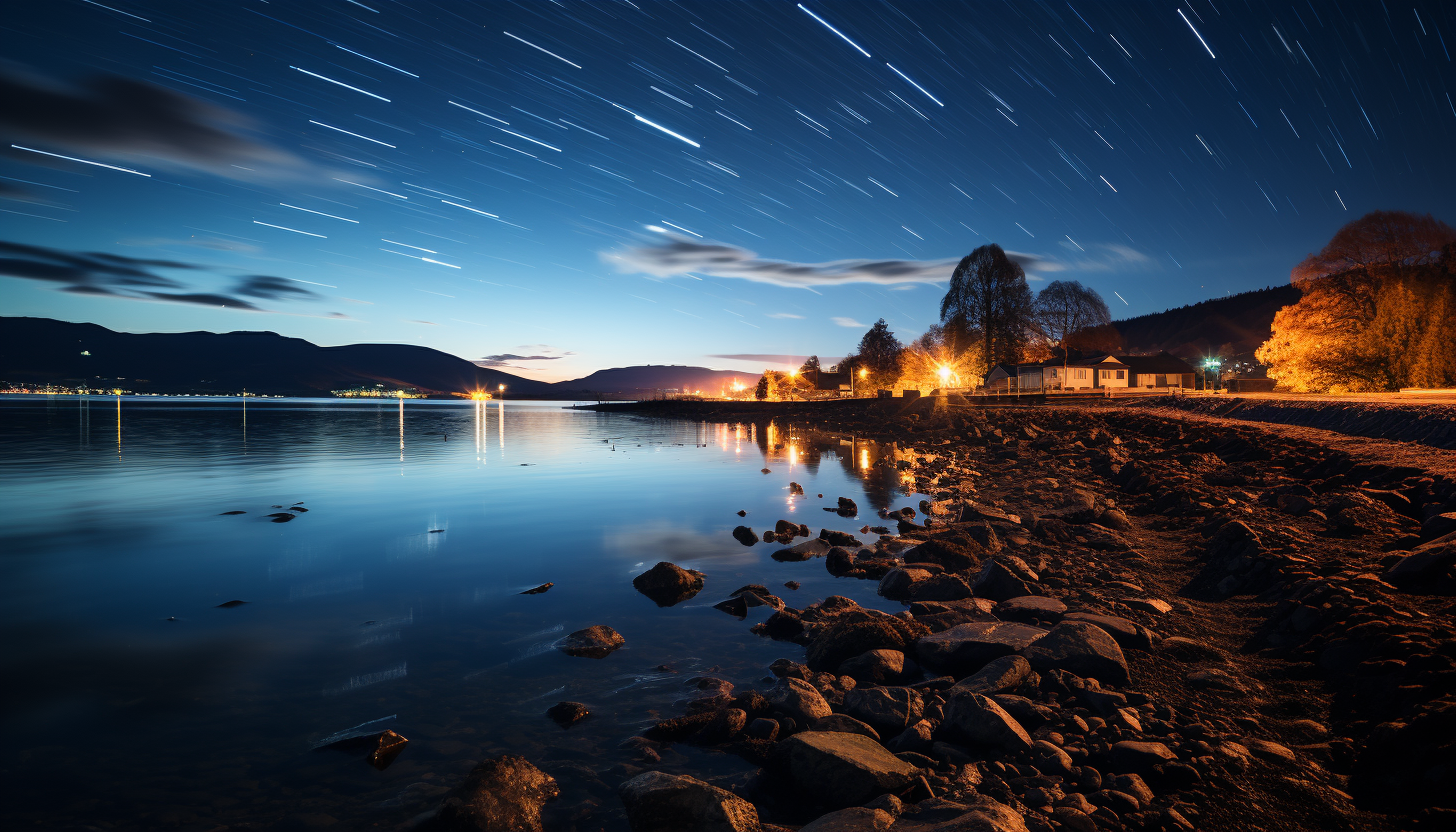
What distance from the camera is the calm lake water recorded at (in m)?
5.77

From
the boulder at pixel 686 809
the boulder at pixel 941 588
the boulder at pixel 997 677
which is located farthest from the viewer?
the boulder at pixel 941 588

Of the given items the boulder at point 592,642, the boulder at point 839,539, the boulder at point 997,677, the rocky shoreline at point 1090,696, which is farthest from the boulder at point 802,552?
the boulder at point 997,677

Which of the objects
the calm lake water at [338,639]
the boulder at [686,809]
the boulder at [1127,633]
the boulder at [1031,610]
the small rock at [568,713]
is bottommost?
the calm lake water at [338,639]

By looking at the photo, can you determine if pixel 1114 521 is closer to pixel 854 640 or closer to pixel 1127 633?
pixel 1127 633

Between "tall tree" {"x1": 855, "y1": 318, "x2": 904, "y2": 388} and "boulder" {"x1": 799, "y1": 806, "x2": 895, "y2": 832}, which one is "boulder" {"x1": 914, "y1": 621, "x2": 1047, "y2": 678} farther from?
"tall tree" {"x1": 855, "y1": 318, "x2": 904, "y2": 388}

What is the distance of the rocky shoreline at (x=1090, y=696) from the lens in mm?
4461

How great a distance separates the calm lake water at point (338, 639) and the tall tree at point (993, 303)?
163 ft

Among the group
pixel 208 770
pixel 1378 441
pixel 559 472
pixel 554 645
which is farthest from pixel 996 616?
pixel 559 472

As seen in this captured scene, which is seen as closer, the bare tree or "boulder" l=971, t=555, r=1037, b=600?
"boulder" l=971, t=555, r=1037, b=600

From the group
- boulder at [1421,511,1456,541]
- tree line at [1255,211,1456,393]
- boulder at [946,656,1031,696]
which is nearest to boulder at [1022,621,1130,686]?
boulder at [946,656,1031,696]

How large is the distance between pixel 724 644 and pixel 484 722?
3.26m

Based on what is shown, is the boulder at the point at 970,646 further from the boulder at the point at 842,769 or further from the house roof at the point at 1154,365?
the house roof at the point at 1154,365

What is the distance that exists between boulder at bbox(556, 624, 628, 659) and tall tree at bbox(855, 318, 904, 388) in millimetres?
104194

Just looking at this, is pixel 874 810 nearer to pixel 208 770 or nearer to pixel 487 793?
pixel 487 793
